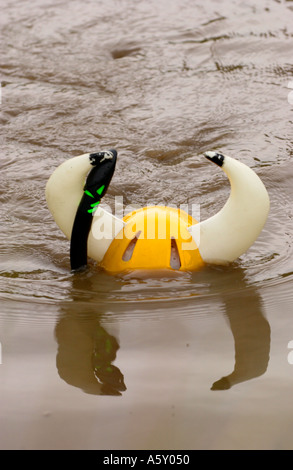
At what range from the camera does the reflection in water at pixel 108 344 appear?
2.10 metres

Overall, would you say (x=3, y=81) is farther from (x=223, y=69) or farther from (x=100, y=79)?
(x=223, y=69)

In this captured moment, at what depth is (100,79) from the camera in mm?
5480

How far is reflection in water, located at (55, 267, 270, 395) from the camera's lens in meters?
2.10

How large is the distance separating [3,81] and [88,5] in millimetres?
1753

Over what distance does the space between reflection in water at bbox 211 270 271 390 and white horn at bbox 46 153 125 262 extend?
58 cm

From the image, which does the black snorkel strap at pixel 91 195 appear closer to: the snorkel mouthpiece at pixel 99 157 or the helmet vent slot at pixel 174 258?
the snorkel mouthpiece at pixel 99 157

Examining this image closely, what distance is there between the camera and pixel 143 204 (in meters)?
3.82

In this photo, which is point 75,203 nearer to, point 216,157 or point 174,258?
point 174,258

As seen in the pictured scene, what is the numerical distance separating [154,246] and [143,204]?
1.09m

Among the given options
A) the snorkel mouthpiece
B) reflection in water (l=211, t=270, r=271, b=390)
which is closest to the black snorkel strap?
the snorkel mouthpiece

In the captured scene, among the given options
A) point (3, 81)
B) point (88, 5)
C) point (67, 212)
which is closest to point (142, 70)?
point (3, 81)

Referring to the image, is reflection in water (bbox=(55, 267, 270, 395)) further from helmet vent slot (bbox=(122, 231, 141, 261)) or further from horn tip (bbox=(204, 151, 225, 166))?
horn tip (bbox=(204, 151, 225, 166))

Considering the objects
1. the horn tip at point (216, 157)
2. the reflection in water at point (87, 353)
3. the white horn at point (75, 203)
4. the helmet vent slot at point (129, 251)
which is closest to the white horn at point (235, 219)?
the horn tip at point (216, 157)

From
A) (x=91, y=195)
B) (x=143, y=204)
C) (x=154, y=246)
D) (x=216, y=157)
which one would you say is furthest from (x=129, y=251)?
(x=143, y=204)
